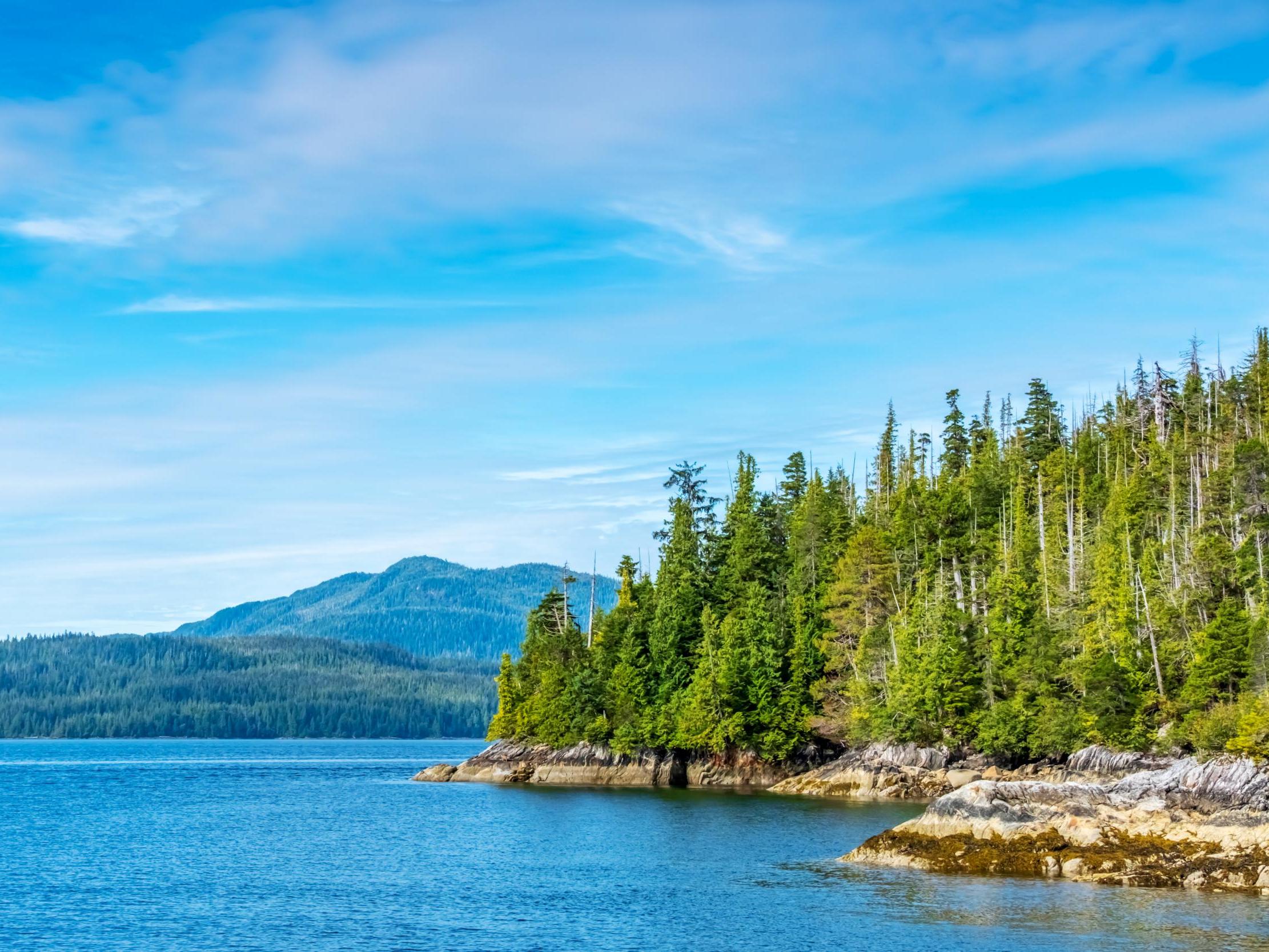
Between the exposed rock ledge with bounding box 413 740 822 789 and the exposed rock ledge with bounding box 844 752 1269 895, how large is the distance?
55629 millimetres

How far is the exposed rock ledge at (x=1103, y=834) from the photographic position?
2047 inches

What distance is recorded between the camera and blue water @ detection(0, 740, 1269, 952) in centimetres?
4353

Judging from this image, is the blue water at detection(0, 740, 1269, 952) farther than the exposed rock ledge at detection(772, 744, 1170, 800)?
No

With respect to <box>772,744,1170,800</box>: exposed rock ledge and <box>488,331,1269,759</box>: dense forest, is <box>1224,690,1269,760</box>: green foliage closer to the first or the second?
<box>488,331,1269,759</box>: dense forest

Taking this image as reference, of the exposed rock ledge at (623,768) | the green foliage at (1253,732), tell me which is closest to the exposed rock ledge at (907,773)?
the exposed rock ledge at (623,768)

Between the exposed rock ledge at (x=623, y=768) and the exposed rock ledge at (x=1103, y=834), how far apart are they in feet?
183

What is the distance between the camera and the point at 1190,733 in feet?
250

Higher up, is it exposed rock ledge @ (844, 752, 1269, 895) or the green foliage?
the green foliage

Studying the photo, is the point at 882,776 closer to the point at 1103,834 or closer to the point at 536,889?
the point at 1103,834

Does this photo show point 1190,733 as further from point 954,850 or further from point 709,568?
point 709,568

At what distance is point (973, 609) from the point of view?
120062 mm

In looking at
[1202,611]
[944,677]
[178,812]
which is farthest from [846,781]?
[178,812]

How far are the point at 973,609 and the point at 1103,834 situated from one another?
216 ft

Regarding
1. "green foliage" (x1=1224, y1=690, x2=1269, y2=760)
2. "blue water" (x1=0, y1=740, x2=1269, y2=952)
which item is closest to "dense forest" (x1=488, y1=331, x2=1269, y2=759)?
"green foliage" (x1=1224, y1=690, x2=1269, y2=760)
